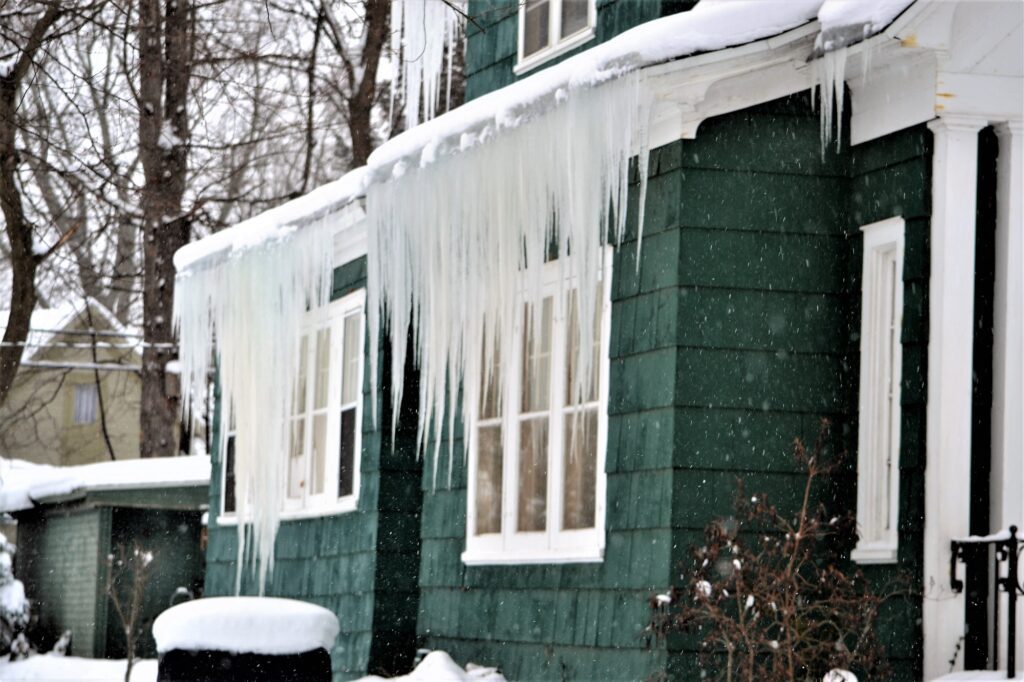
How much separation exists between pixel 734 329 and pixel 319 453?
4852 mm

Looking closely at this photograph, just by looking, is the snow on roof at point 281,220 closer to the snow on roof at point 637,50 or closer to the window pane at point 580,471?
the snow on roof at point 637,50

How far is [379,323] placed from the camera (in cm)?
1050

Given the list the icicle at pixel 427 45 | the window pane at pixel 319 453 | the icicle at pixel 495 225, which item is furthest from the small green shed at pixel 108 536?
the icicle at pixel 495 225

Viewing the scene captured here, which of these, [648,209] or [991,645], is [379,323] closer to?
[648,209]

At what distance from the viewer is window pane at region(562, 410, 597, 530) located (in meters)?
8.66

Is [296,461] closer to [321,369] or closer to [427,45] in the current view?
[321,369]

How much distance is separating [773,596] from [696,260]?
1660 millimetres

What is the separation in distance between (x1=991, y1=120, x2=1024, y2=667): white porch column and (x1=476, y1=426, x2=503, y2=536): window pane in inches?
123

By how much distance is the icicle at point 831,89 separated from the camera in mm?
7477

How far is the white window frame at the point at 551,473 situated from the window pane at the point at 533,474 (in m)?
0.04

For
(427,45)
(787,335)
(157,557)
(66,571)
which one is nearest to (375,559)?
(427,45)

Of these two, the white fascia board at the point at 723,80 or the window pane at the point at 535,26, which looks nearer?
the white fascia board at the point at 723,80

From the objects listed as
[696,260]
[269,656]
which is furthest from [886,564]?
[269,656]

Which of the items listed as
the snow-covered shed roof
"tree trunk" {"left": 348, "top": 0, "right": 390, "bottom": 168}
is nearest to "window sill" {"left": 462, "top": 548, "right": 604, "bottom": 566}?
"tree trunk" {"left": 348, "top": 0, "right": 390, "bottom": 168}
